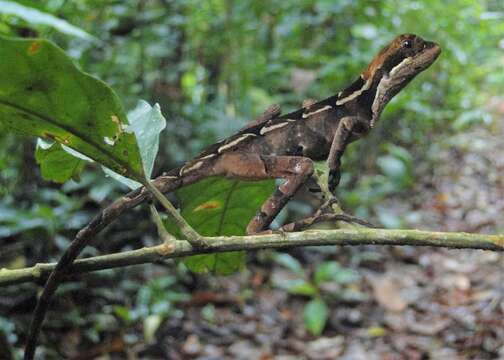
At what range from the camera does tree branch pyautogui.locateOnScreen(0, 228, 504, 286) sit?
90 cm

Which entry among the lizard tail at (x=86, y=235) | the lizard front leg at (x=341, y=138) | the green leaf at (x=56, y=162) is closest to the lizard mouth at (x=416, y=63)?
the lizard front leg at (x=341, y=138)

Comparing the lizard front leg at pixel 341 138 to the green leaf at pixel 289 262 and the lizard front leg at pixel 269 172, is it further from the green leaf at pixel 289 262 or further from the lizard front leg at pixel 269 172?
the green leaf at pixel 289 262

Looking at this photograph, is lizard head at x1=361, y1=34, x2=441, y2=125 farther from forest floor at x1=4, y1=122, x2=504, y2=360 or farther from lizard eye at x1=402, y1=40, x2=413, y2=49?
forest floor at x1=4, y1=122, x2=504, y2=360

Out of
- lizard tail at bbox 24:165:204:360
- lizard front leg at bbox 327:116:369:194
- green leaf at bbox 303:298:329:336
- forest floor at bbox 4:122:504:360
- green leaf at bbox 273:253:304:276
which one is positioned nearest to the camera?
lizard tail at bbox 24:165:204:360

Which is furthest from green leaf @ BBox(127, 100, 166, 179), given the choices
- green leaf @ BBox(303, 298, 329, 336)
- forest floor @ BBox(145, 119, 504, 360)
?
green leaf @ BBox(303, 298, 329, 336)

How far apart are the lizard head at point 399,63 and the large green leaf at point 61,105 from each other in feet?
2.41

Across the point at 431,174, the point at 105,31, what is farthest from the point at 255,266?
the point at 431,174

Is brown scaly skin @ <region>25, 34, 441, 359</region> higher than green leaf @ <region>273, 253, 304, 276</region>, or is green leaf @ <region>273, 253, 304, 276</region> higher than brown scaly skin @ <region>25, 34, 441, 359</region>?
brown scaly skin @ <region>25, 34, 441, 359</region>

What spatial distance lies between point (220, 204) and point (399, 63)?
580 mm

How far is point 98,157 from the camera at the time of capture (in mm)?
1071

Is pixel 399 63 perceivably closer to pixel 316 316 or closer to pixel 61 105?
pixel 61 105

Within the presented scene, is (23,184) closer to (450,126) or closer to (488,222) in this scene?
(488,222)

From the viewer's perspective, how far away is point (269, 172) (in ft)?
4.81

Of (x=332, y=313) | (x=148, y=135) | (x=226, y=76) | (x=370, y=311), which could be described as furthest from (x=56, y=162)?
(x=226, y=76)
